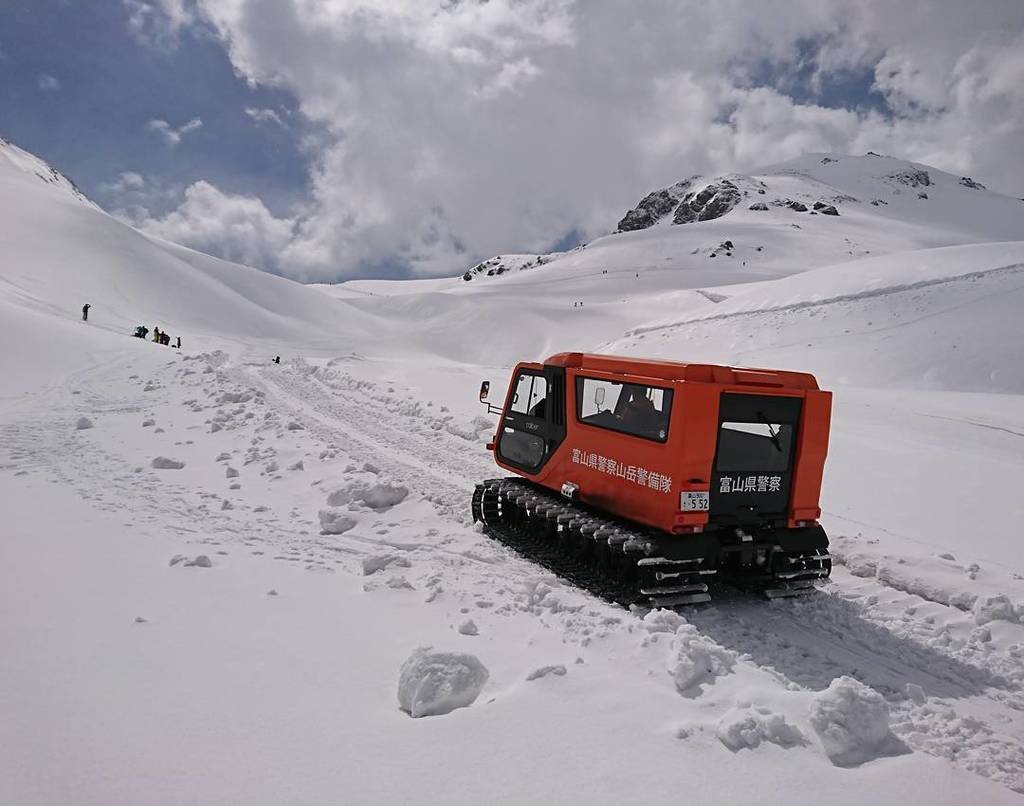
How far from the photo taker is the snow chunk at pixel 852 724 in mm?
3590

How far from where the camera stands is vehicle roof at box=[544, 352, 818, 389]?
20.0 ft

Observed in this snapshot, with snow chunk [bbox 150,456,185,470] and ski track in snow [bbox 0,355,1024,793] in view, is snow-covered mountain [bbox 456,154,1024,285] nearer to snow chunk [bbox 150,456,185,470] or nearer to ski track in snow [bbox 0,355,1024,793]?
ski track in snow [bbox 0,355,1024,793]

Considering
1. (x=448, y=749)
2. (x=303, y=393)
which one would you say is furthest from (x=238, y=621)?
(x=303, y=393)

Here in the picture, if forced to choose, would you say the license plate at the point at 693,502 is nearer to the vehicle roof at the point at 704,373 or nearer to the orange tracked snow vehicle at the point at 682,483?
the orange tracked snow vehicle at the point at 682,483

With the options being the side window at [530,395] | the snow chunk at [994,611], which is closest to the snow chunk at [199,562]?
the side window at [530,395]

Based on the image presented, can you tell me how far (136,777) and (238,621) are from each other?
2.00 m

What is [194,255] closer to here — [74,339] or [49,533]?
[74,339]

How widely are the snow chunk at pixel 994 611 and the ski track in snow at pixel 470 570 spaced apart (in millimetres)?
190

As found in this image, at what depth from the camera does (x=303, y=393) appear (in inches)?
714

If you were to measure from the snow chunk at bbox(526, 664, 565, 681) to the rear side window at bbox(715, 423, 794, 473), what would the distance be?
9.99 ft

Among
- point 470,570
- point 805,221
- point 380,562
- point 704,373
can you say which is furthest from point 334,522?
point 805,221

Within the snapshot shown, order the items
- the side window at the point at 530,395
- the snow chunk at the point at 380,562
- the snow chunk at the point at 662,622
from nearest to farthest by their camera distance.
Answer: the snow chunk at the point at 662,622
the snow chunk at the point at 380,562
the side window at the point at 530,395

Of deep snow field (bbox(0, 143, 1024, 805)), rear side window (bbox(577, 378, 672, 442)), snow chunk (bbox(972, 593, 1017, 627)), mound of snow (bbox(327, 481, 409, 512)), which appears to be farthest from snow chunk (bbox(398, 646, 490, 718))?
snow chunk (bbox(972, 593, 1017, 627))

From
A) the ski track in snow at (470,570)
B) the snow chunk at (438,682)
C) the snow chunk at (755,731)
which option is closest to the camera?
the snow chunk at (755,731)
